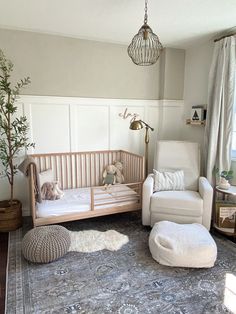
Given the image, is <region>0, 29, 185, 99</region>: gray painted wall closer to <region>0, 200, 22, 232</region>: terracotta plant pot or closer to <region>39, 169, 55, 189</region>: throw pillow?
<region>39, 169, 55, 189</region>: throw pillow

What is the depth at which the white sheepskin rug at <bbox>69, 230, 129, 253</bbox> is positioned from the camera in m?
2.52

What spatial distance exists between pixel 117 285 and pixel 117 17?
2.75m

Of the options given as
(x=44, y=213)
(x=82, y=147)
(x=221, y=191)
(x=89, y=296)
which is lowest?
(x=89, y=296)

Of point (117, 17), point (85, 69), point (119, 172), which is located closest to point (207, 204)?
point (119, 172)

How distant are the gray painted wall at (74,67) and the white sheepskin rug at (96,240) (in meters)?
1.97

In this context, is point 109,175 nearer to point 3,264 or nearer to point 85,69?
point 85,69

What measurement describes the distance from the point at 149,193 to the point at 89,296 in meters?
1.37

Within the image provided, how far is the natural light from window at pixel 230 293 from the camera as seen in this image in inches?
69.4

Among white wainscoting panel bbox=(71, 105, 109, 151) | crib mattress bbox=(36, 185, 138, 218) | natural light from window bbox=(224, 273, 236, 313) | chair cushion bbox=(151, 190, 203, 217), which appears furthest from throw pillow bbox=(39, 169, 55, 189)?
natural light from window bbox=(224, 273, 236, 313)

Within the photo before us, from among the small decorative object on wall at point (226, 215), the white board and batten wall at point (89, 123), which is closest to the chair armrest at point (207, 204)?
the small decorative object on wall at point (226, 215)

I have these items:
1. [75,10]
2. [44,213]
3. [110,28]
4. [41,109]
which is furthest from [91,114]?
[44,213]

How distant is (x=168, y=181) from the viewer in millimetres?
3121

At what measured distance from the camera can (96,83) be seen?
11.6ft

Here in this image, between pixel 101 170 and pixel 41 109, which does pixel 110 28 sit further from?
pixel 101 170
